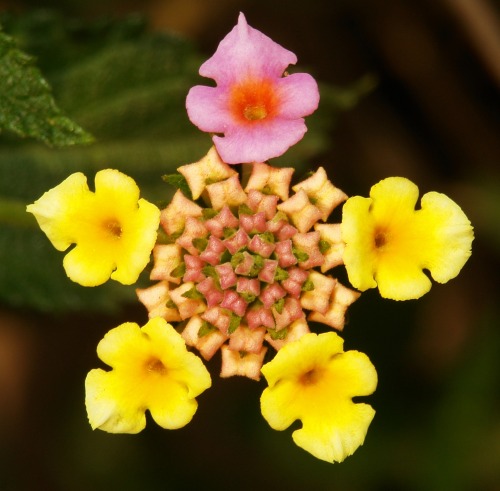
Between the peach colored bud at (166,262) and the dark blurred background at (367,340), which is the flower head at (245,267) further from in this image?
the dark blurred background at (367,340)

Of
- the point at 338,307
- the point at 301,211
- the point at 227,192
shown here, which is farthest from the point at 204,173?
the point at 338,307

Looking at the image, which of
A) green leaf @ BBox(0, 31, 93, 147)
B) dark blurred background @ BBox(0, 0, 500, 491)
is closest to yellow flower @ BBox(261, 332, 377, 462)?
green leaf @ BBox(0, 31, 93, 147)

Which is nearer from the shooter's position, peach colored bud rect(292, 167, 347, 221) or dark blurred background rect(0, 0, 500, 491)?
peach colored bud rect(292, 167, 347, 221)

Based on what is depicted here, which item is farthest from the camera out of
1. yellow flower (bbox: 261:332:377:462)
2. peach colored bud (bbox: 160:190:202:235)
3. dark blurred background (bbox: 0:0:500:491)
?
dark blurred background (bbox: 0:0:500:491)

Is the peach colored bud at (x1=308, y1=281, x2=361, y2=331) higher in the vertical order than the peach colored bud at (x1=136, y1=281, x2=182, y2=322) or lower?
higher

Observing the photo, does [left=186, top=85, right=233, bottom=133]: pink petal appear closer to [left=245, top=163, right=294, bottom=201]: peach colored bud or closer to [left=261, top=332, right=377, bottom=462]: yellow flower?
[left=245, top=163, right=294, bottom=201]: peach colored bud

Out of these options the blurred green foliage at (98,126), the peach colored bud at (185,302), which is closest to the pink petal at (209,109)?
the peach colored bud at (185,302)

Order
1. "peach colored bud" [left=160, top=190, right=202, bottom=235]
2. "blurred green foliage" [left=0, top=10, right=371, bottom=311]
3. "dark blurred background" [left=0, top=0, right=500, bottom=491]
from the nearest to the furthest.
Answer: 1. "peach colored bud" [left=160, top=190, right=202, bottom=235]
2. "blurred green foliage" [left=0, top=10, right=371, bottom=311]
3. "dark blurred background" [left=0, top=0, right=500, bottom=491]
